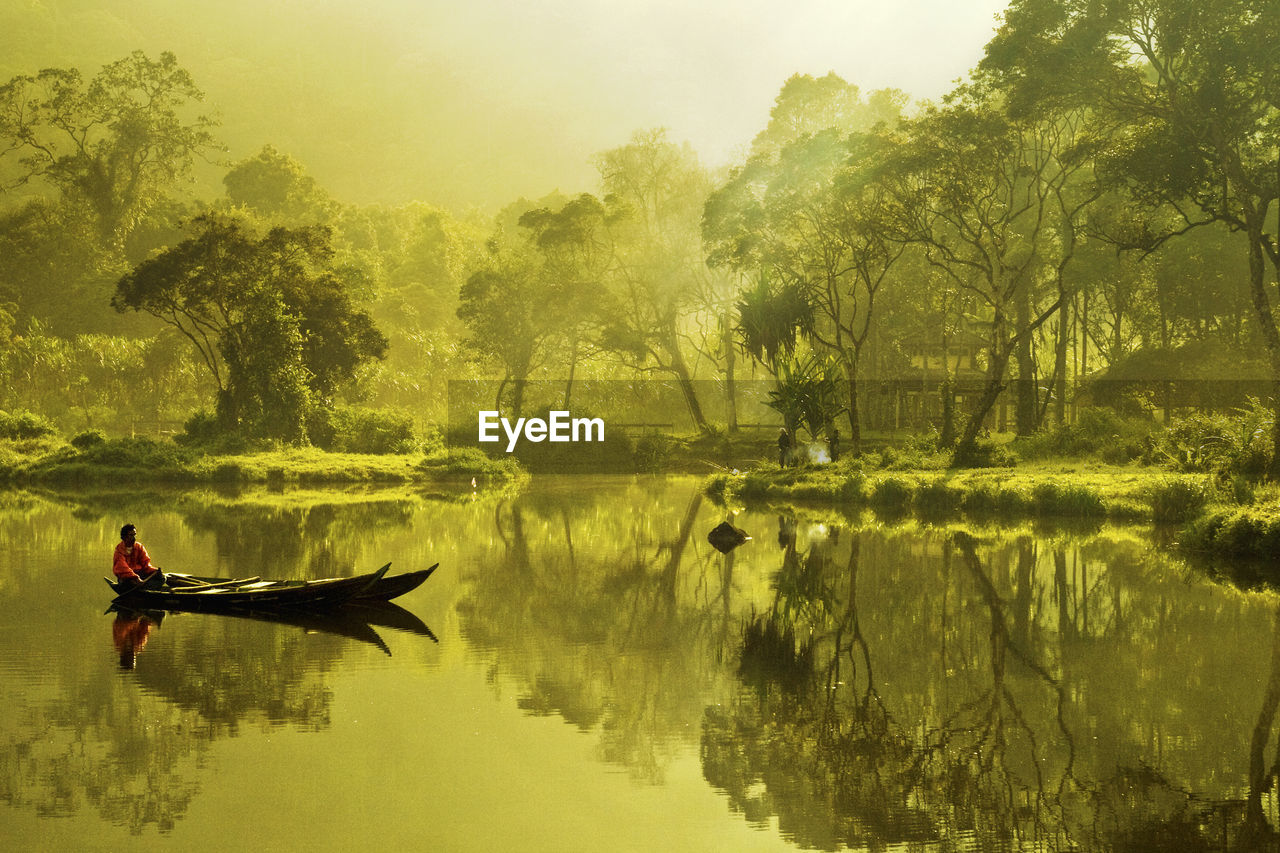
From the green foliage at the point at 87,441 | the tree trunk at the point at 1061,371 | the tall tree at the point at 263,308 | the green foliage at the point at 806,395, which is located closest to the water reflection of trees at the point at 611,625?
the green foliage at the point at 806,395

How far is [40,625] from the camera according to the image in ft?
54.3

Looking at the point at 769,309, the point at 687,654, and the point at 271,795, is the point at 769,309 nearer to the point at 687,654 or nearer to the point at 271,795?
the point at 687,654

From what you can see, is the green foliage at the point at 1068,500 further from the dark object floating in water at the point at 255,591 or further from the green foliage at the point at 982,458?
the dark object floating in water at the point at 255,591

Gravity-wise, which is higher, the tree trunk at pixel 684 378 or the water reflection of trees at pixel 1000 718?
the tree trunk at pixel 684 378

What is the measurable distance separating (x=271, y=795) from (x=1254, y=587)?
632 inches

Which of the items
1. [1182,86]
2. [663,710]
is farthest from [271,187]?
[663,710]

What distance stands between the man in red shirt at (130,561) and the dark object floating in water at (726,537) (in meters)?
11.9

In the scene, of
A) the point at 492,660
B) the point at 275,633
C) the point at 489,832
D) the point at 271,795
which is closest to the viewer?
the point at 489,832

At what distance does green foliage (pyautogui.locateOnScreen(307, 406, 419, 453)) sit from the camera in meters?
53.6

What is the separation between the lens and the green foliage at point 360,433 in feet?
176

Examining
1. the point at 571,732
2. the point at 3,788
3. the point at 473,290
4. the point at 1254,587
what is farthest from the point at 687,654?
the point at 473,290

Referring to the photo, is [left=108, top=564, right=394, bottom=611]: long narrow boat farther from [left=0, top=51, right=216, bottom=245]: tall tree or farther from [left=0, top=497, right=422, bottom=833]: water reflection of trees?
[left=0, top=51, right=216, bottom=245]: tall tree

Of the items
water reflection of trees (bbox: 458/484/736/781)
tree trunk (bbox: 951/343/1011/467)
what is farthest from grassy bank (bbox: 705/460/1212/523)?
water reflection of trees (bbox: 458/484/736/781)

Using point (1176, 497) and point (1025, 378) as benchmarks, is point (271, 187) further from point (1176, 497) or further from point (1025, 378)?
point (1176, 497)
